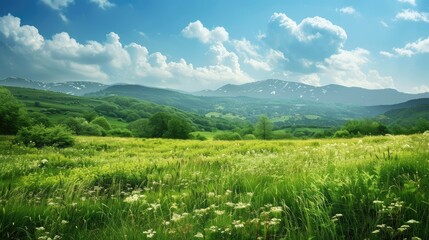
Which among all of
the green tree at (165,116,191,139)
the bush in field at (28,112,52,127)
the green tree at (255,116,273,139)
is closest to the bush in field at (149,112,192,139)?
the green tree at (165,116,191,139)

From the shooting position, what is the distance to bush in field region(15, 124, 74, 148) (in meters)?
33.1

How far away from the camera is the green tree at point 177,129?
329 feet

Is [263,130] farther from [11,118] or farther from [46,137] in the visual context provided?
[46,137]

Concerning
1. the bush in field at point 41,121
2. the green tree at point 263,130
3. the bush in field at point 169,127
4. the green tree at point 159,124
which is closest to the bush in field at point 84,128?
the bush in field at point 41,121

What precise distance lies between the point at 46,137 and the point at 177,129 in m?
67.1

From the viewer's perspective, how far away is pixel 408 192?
4652 mm

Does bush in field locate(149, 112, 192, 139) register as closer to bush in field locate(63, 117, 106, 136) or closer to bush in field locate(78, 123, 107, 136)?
bush in field locate(78, 123, 107, 136)

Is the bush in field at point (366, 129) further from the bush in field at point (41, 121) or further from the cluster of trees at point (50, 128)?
the bush in field at point (41, 121)

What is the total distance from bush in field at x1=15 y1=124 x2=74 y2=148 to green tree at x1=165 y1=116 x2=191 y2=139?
212 ft

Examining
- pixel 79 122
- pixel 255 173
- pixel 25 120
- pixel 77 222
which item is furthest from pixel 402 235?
pixel 79 122

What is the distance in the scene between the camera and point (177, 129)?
328 feet

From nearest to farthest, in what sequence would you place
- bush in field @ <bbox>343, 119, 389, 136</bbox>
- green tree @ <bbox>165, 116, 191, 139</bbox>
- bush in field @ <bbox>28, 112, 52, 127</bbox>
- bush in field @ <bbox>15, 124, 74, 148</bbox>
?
bush in field @ <bbox>15, 124, 74, 148</bbox> < bush in field @ <bbox>28, 112, 52, 127</bbox> < green tree @ <bbox>165, 116, 191, 139</bbox> < bush in field @ <bbox>343, 119, 389, 136</bbox>

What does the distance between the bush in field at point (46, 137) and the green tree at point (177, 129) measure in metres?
64.5

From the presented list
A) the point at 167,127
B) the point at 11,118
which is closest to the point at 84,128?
the point at 167,127
